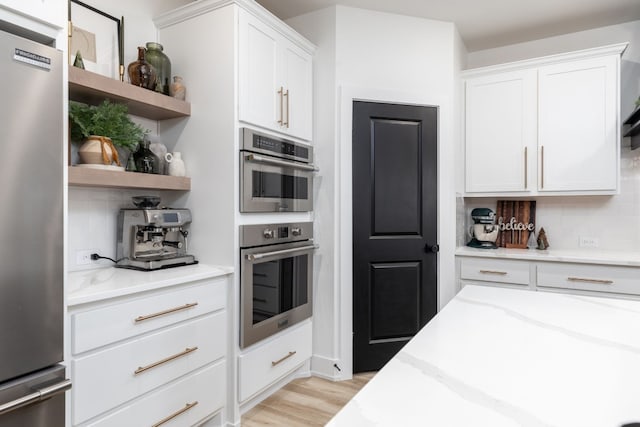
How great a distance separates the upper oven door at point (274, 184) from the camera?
2.21m

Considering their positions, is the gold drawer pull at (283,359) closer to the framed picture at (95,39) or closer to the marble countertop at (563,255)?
the marble countertop at (563,255)

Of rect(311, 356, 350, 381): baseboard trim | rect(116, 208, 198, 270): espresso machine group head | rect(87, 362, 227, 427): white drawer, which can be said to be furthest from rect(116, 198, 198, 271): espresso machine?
rect(311, 356, 350, 381): baseboard trim

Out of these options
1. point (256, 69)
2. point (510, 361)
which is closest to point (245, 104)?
point (256, 69)

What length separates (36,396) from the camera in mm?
1176

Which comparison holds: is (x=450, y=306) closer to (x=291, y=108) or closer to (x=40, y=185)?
(x=40, y=185)

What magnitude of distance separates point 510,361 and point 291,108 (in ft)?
7.00

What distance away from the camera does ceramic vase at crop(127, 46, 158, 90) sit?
212 centimetres

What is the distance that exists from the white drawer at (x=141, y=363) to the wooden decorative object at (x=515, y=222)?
8.63 feet

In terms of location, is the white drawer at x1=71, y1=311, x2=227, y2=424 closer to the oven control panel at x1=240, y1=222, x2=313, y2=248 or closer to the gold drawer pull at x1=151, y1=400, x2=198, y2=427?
the gold drawer pull at x1=151, y1=400, x2=198, y2=427

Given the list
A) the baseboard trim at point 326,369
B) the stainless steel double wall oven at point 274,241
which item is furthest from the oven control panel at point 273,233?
the baseboard trim at point 326,369

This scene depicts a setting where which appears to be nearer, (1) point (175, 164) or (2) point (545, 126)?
(1) point (175, 164)

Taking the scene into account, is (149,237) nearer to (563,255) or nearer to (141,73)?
(141,73)

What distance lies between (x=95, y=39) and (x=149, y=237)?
1099 millimetres

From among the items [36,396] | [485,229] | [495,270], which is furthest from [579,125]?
[36,396]
